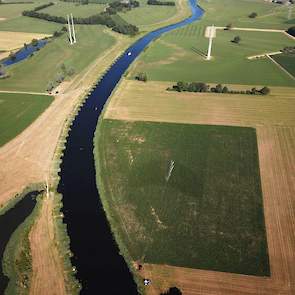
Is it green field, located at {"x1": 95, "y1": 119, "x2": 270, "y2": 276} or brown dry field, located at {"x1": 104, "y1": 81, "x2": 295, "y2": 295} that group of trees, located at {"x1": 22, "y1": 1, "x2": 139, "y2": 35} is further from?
green field, located at {"x1": 95, "y1": 119, "x2": 270, "y2": 276}

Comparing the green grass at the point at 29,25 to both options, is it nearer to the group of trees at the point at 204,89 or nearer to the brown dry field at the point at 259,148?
the brown dry field at the point at 259,148

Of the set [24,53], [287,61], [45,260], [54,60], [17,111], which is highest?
[54,60]

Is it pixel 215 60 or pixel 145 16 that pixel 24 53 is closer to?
pixel 215 60

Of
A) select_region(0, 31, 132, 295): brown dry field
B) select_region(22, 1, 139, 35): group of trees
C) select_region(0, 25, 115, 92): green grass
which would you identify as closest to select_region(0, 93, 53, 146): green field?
select_region(0, 31, 132, 295): brown dry field

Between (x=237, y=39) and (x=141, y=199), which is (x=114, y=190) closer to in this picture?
(x=141, y=199)

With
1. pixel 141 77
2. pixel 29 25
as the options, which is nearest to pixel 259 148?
→ pixel 141 77

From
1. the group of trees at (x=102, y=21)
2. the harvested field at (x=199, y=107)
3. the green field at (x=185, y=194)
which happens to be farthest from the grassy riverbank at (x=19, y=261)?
the group of trees at (x=102, y=21)

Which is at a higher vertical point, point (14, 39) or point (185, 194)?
point (14, 39)

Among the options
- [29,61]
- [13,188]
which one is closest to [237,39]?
[29,61]
